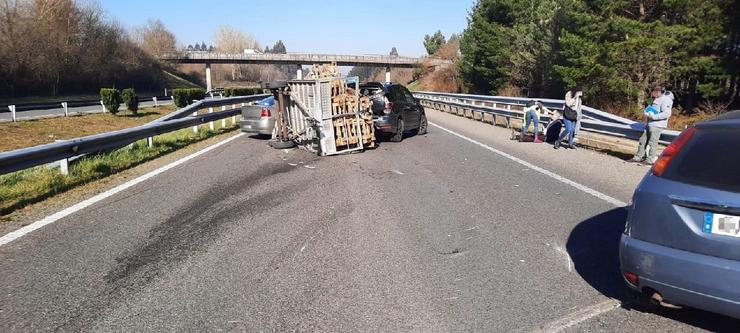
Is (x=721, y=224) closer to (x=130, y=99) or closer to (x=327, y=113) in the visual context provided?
(x=327, y=113)

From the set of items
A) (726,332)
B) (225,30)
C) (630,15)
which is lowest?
(726,332)

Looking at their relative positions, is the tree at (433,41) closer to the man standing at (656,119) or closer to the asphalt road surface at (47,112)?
the asphalt road surface at (47,112)

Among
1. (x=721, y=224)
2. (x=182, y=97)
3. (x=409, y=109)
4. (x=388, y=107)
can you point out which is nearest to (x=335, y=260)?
(x=721, y=224)

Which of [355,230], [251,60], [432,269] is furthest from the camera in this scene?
[251,60]

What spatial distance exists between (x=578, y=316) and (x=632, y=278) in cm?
44

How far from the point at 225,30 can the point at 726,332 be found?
153 metres

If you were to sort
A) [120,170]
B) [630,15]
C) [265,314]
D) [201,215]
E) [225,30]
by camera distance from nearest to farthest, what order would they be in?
[265,314]
[201,215]
[120,170]
[630,15]
[225,30]

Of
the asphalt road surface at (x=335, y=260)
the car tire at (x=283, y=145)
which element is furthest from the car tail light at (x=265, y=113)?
the asphalt road surface at (x=335, y=260)

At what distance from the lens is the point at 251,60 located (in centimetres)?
9406

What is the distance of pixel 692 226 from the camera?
10.6 feet

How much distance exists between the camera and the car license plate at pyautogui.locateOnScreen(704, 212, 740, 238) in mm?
3041

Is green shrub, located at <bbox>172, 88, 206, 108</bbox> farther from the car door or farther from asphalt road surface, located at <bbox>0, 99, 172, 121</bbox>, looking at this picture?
the car door

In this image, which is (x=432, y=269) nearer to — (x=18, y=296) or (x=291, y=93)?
(x=18, y=296)

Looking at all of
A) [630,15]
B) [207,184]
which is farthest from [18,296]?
[630,15]
